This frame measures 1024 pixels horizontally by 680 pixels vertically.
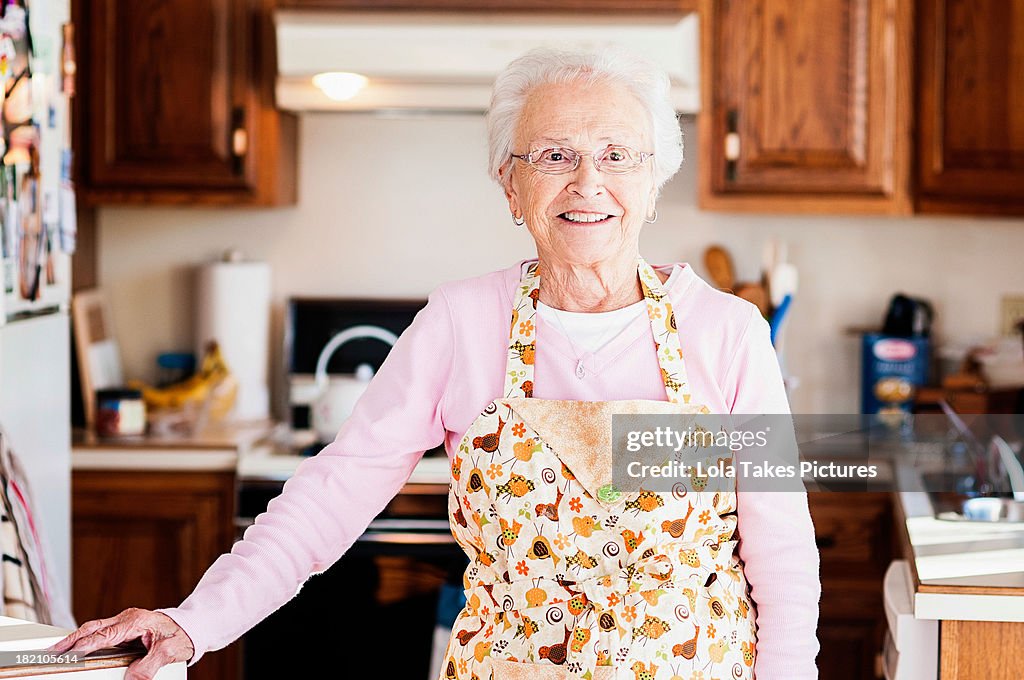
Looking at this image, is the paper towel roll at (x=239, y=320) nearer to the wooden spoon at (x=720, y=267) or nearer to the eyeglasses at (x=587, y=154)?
the wooden spoon at (x=720, y=267)

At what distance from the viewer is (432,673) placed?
272cm

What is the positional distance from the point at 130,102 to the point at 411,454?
5.81ft

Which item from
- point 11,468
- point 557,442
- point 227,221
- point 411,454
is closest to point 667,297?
point 557,442

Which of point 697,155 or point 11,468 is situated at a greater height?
point 697,155

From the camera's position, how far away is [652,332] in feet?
4.89

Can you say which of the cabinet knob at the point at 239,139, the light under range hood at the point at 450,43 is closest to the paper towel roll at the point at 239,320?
the cabinet knob at the point at 239,139

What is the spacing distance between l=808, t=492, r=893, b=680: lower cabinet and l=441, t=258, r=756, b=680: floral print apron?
1344mm

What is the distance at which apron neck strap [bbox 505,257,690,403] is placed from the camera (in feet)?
4.83

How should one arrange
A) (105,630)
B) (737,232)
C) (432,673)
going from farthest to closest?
(737,232) → (432,673) → (105,630)

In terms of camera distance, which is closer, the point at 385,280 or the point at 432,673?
the point at 432,673

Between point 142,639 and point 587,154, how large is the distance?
2.47 feet

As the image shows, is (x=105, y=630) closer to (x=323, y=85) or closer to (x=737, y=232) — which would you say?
(x=323, y=85)

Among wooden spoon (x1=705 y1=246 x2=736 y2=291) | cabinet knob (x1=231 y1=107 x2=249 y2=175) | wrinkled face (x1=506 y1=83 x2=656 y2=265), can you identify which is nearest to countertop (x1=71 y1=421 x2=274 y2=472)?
cabinet knob (x1=231 y1=107 x2=249 y2=175)

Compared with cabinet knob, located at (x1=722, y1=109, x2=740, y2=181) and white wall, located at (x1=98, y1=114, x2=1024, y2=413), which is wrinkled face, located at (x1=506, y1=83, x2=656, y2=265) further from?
white wall, located at (x1=98, y1=114, x2=1024, y2=413)
